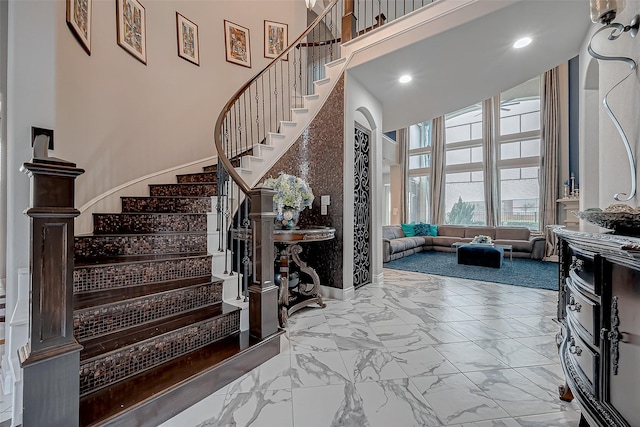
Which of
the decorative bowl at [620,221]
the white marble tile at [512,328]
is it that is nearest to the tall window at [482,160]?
the white marble tile at [512,328]

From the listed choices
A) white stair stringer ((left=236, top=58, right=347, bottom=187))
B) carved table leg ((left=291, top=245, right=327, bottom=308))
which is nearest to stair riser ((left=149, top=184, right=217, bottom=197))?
white stair stringer ((left=236, top=58, right=347, bottom=187))

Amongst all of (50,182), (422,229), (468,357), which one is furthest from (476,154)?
(50,182)

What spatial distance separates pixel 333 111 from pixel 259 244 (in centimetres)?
211

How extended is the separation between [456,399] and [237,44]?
5.49 meters

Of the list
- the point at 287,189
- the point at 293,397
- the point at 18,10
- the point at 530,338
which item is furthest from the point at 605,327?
the point at 18,10

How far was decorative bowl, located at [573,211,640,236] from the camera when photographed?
0.97 m

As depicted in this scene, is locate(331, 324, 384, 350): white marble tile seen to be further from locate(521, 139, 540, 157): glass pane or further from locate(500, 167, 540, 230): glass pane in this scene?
locate(521, 139, 540, 157): glass pane

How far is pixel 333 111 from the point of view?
3439mm

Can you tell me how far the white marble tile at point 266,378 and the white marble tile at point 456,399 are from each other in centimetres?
80

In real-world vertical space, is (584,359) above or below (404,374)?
above

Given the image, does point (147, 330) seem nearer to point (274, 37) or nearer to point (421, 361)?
point (421, 361)

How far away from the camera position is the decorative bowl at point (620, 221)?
3.18ft

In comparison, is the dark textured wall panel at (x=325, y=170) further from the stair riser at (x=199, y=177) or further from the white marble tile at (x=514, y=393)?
the white marble tile at (x=514, y=393)

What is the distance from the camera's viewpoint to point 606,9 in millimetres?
1372
